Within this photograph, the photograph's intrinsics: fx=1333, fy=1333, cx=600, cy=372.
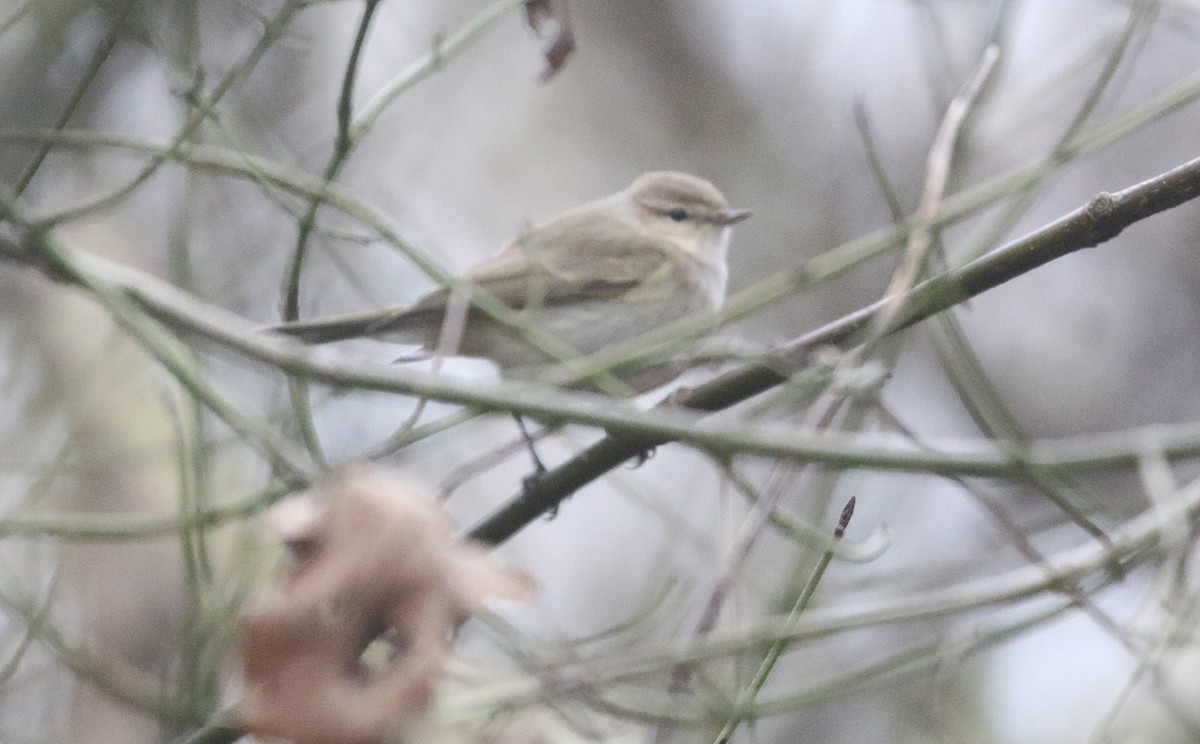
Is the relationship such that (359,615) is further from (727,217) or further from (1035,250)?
(727,217)

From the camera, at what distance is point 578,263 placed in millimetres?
4605

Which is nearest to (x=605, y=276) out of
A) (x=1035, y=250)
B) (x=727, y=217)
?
(x=727, y=217)

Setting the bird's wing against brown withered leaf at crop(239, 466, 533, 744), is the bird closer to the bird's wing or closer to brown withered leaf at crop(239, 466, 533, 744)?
the bird's wing

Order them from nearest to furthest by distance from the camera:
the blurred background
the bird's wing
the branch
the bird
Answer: the branch → the blurred background → the bird → the bird's wing

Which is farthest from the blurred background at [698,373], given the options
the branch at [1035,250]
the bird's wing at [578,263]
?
the bird's wing at [578,263]

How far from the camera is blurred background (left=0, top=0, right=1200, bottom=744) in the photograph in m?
2.54

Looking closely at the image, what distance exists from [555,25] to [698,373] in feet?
3.39

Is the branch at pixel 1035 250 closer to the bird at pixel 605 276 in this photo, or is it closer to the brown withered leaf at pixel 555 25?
the brown withered leaf at pixel 555 25

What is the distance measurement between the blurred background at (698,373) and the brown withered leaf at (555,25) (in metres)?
0.16

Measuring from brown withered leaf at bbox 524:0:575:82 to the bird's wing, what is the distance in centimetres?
150

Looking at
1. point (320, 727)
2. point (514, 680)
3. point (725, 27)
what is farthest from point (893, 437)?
point (725, 27)

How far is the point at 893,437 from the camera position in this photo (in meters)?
2.33

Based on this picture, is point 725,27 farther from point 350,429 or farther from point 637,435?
point 637,435

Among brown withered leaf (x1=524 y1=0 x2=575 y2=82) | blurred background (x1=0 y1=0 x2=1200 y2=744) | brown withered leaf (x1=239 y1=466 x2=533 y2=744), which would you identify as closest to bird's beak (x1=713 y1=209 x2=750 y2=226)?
blurred background (x1=0 y1=0 x2=1200 y2=744)
